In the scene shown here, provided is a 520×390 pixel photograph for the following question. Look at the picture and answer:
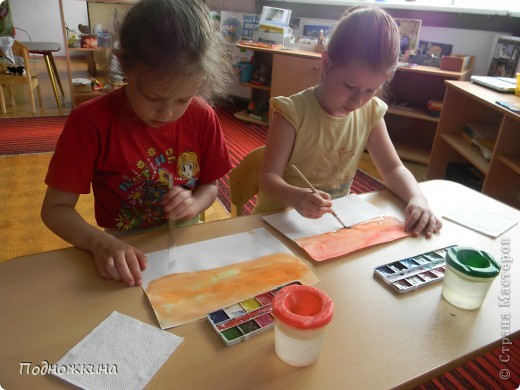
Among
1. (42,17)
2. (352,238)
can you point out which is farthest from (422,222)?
(42,17)

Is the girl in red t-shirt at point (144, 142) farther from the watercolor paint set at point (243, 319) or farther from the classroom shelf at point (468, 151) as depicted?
the classroom shelf at point (468, 151)

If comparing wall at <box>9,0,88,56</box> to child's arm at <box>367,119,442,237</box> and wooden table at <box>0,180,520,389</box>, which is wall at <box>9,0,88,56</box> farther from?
wooden table at <box>0,180,520,389</box>

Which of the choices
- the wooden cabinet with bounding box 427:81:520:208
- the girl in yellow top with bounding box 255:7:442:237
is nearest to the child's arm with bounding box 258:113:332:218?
the girl in yellow top with bounding box 255:7:442:237

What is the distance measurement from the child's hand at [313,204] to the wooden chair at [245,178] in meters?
0.32

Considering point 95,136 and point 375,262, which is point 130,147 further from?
point 375,262

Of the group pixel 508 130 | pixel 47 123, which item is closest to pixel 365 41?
pixel 508 130

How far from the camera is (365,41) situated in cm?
94

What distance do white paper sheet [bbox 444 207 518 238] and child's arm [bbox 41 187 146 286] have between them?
2.26ft

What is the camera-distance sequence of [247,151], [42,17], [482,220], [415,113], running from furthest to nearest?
[42,17], [247,151], [415,113], [482,220]

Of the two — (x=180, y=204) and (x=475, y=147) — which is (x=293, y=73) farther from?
(x=180, y=204)

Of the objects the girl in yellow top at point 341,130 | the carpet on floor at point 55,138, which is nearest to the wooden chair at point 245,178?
the girl in yellow top at point 341,130

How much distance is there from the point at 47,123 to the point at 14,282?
3121 mm

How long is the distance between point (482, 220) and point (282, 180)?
1.52ft

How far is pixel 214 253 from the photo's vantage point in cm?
73
